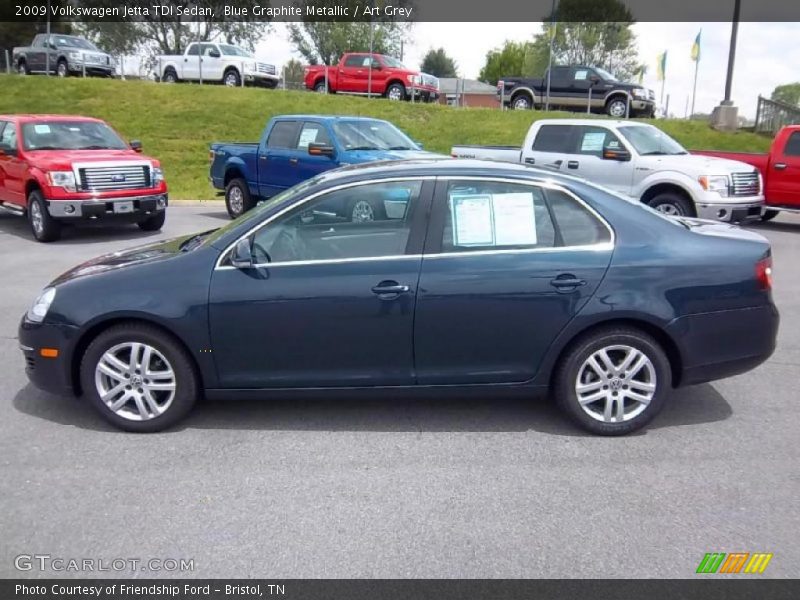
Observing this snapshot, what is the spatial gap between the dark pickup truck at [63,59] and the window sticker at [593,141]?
23362mm

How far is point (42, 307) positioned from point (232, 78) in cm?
2586

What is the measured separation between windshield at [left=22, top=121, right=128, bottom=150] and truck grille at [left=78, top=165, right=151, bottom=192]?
3.43ft

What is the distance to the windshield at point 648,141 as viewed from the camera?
40.1 feet

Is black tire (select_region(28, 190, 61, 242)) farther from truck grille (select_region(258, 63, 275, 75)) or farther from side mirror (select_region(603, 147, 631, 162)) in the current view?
truck grille (select_region(258, 63, 275, 75))

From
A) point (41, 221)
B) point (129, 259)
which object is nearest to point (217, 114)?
point (41, 221)

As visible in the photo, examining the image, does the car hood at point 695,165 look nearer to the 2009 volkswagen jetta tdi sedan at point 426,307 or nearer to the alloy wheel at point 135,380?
the 2009 volkswagen jetta tdi sedan at point 426,307

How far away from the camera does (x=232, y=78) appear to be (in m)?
28.5

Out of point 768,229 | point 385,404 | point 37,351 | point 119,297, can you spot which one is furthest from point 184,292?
point 768,229

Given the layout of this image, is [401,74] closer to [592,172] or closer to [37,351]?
[592,172]

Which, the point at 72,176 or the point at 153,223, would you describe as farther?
the point at 153,223

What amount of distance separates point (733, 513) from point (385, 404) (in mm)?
2254

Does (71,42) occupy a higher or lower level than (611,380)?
higher

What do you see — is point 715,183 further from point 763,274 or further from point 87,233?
point 87,233

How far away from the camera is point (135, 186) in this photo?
447 inches
